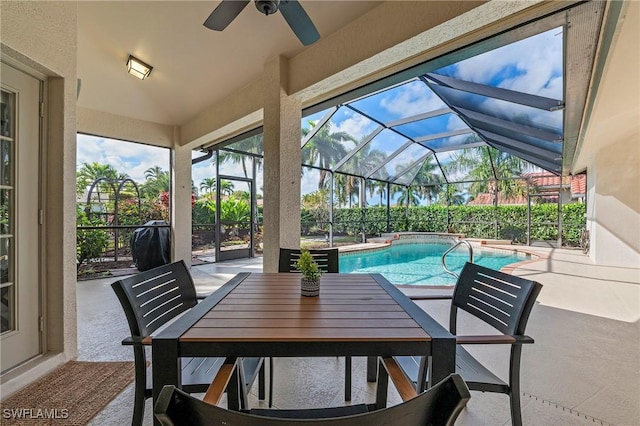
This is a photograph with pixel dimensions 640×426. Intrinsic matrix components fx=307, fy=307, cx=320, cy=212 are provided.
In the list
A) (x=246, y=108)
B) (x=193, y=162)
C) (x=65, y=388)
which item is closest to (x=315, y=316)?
(x=65, y=388)

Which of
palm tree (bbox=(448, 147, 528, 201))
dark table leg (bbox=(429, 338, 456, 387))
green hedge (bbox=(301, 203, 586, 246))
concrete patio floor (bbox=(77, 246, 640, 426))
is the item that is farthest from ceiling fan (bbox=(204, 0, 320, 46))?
palm tree (bbox=(448, 147, 528, 201))

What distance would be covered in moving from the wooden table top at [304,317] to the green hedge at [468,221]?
24.2ft

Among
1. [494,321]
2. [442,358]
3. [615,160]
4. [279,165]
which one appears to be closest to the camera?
[442,358]

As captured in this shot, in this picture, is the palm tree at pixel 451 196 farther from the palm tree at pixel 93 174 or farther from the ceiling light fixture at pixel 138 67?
the ceiling light fixture at pixel 138 67

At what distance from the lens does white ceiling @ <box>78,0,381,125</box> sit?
3164mm

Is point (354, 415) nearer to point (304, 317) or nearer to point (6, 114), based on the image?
point (304, 317)

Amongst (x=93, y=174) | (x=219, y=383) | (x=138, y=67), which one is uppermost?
(x=138, y=67)

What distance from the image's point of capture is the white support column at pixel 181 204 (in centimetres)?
629

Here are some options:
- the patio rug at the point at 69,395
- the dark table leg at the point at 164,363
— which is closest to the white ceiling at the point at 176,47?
the dark table leg at the point at 164,363

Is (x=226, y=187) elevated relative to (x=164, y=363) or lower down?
elevated

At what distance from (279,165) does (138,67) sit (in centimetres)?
242

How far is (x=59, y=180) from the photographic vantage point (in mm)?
2494

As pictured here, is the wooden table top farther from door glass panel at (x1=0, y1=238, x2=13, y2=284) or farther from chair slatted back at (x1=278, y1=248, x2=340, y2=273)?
door glass panel at (x1=0, y1=238, x2=13, y2=284)

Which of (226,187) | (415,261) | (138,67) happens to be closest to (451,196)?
(415,261)
